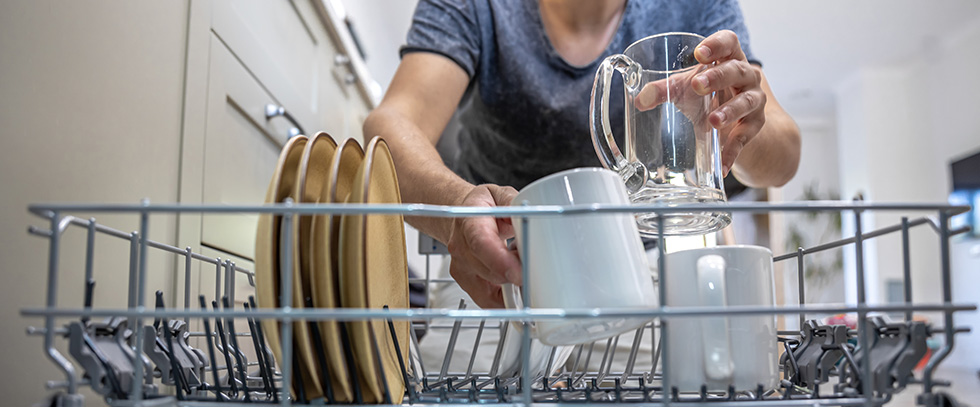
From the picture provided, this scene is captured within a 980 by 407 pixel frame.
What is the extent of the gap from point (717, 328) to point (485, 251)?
138mm

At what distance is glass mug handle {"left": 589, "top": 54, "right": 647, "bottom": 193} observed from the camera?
1.83ft

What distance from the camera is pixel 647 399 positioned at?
17.2 inches

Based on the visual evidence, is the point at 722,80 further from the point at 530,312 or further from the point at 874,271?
the point at 874,271

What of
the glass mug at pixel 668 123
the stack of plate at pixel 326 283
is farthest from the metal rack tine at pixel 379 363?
the glass mug at pixel 668 123

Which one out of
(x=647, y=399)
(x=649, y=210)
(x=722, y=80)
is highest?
(x=722, y=80)

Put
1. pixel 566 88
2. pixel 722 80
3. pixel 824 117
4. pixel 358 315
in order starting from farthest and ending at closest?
pixel 824 117 < pixel 566 88 < pixel 722 80 < pixel 358 315

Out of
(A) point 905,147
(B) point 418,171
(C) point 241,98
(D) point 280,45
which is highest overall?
(A) point 905,147

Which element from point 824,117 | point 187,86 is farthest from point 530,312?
point 824,117

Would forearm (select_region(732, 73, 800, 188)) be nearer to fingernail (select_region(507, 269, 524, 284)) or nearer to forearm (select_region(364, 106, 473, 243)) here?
forearm (select_region(364, 106, 473, 243))

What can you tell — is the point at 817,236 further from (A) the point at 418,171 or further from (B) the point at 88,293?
(B) the point at 88,293

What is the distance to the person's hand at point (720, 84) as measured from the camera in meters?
0.54

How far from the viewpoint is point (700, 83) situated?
1.74 feet

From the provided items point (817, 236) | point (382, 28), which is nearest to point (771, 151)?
point (382, 28)

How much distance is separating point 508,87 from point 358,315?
31.1 inches
